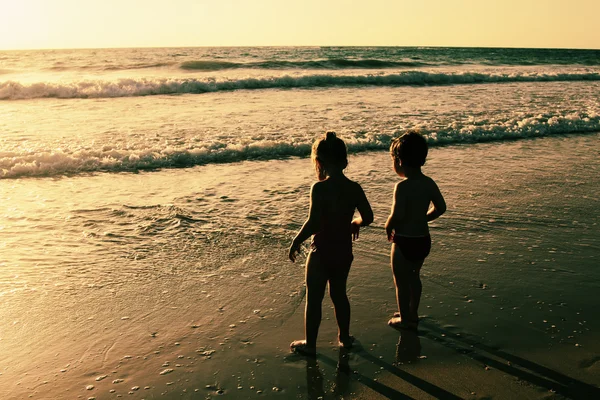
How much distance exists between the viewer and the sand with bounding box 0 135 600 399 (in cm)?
306

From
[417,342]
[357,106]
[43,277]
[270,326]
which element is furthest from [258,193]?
[357,106]

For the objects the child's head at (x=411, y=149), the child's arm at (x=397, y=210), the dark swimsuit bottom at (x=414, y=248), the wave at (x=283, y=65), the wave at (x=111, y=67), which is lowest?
the dark swimsuit bottom at (x=414, y=248)

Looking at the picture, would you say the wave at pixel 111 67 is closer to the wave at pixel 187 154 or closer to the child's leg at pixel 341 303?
the wave at pixel 187 154

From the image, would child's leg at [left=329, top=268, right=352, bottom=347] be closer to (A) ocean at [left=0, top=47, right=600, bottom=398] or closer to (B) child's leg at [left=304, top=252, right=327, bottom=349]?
(B) child's leg at [left=304, top=252, right=327, bottom=349]

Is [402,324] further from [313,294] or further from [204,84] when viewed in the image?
[204,84]

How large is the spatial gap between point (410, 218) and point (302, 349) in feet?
3.68

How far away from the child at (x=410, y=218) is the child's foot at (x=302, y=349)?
72cm

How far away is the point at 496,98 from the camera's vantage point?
18969mm

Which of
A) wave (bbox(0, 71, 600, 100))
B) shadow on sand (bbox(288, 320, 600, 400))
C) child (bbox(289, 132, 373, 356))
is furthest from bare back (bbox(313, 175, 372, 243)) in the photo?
wave (bbox(0, 71, 600, 100))

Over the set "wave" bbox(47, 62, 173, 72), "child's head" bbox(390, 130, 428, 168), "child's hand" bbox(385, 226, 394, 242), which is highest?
"wave" bbox(47, 62, 173, 72)

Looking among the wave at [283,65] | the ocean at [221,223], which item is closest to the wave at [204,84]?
the ocean at [221,223]

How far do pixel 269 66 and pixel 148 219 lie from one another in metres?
27.6

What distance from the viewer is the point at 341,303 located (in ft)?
11.2

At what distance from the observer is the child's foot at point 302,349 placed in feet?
11.1
